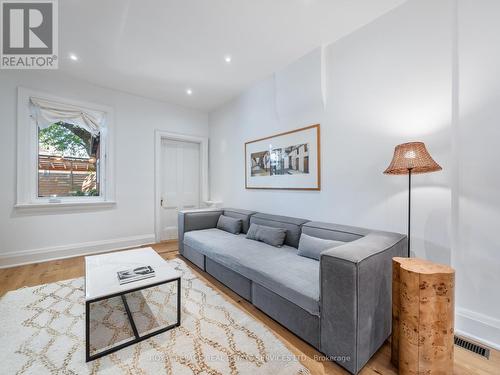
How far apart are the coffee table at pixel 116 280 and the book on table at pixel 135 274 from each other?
36mm

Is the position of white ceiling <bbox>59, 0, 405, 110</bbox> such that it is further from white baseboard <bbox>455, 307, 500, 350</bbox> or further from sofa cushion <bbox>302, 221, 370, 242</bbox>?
white baseboard <bbox>455, 307, 500, 350</bbox>

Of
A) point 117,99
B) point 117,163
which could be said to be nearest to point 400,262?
point 117,163

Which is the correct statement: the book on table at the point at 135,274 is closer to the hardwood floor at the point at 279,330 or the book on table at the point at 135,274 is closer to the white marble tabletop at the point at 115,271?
the white marble tabletop at the point at 115,271

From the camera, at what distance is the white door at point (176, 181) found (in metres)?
4.46

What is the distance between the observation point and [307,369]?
4.60 ft

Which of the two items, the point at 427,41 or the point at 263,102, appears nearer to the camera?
the point at 427,41

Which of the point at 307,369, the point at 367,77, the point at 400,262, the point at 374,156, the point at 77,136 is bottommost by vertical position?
the point at 307,369

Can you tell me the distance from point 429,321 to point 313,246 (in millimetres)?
1035

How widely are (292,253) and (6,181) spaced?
153 inches

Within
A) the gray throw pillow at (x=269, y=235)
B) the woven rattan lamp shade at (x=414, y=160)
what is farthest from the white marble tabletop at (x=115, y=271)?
the woven rattan lamp shade at (x=414, y=160)

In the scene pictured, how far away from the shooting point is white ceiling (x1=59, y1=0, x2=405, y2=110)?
2043 mm

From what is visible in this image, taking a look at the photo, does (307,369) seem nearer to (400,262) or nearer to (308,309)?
(308,309)

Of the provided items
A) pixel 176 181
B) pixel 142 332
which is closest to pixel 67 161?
pixel 176 181

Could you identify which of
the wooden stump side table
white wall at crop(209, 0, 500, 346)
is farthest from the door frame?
the wooden stump side table
